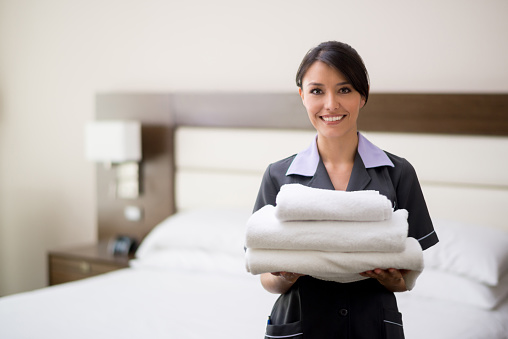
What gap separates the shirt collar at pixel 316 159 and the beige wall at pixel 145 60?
3.86 feet

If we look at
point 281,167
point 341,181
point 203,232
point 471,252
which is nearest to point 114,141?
point 203,232

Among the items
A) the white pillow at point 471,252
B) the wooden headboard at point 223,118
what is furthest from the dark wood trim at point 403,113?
the white pillow at point 471,252

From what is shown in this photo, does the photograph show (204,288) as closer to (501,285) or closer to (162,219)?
(162,219)

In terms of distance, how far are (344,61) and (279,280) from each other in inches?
16.9

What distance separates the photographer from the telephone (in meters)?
3.03

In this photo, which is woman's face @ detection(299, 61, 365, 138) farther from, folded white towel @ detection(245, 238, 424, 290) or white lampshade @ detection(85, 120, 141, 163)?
white lampshade @ detection(85, 120, 141, 163)

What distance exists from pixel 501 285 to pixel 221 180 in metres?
1.33

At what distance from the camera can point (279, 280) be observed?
118 cm

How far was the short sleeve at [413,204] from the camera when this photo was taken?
3.88 ft

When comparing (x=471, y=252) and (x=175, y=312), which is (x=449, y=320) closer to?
(x=471, y=252)

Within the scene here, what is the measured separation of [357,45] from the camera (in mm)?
2301

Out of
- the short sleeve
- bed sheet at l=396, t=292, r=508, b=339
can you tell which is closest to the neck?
the short sleeve

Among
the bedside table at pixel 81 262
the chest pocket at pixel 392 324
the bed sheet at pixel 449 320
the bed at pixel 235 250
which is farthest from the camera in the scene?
the bedside table at pixel 81 262

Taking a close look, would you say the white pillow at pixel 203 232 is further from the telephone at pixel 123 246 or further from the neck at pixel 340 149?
the neck at pixel 340 149
